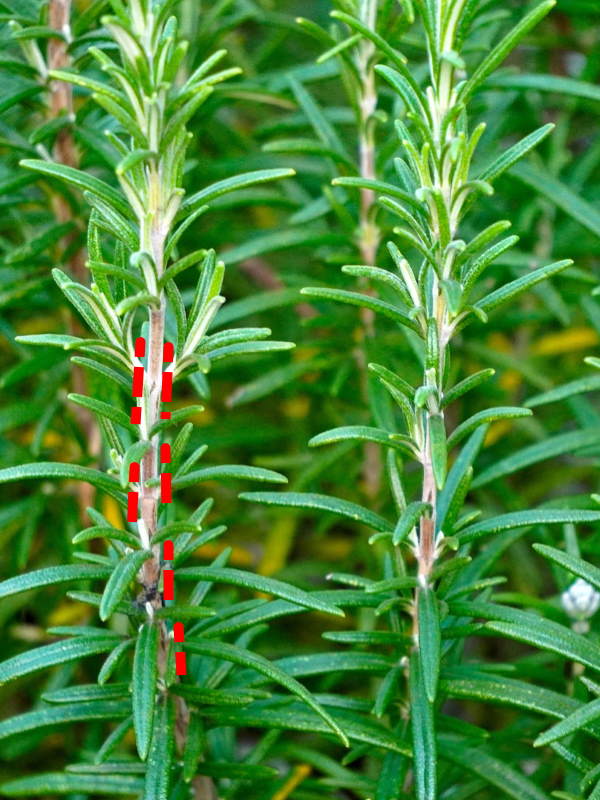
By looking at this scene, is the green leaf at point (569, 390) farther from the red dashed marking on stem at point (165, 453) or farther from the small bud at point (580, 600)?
the red dashed marking on stem at point (165, 453)

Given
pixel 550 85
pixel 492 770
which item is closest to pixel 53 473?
pixel 492 770

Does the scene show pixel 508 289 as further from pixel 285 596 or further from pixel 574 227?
pixel 574 227

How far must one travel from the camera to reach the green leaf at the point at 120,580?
0.66m

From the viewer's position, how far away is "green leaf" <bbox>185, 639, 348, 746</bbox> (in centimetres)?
72

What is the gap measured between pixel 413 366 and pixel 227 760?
537 mm

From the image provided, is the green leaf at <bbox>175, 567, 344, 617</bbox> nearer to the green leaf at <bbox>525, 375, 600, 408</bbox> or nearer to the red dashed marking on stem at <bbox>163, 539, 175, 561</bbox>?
the red dashed marking on stem at <bbox>163, 539, 175, 561</bbox>

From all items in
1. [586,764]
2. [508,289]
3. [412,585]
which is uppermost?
[508,289]

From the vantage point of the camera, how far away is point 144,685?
0.71 metres

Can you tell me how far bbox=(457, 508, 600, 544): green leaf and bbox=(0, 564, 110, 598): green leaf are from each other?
29cm

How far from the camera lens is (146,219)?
708mm

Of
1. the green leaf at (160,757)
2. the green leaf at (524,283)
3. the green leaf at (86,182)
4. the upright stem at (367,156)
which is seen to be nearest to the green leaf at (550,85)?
the upright stem at (367,156)

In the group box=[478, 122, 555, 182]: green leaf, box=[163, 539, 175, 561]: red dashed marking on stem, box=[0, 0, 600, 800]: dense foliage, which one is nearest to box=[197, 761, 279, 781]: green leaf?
box=[0, 0, 600, 800]: dense foliage

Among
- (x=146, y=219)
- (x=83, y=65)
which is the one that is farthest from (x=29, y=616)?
(x=146, y=219)

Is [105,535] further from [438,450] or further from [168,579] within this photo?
[438,450]
